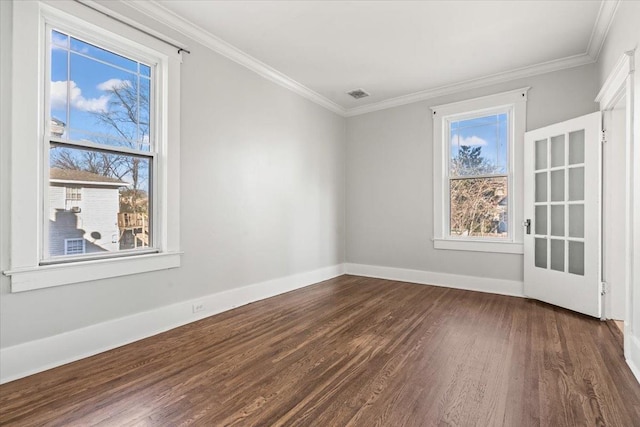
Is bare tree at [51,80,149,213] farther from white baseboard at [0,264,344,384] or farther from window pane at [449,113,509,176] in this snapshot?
window pane at [449,113,509,176]

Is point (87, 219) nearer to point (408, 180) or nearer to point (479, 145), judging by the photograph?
point (408, 180)

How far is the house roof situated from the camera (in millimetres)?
2379

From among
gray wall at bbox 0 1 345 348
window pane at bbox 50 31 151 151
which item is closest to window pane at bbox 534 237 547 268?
gray wall at bbox 0 1 345 348

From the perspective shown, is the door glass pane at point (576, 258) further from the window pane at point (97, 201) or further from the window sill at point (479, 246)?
the window pane at point (97, 201)

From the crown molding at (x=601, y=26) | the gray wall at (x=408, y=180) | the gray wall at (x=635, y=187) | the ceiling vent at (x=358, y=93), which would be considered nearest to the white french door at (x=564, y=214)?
the gray wall at (x=408, y=180)

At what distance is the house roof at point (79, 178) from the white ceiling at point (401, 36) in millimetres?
1573

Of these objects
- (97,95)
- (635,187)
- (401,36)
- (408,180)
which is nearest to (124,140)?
(97,95)

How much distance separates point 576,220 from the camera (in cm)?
350

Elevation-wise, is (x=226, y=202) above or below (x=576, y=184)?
below

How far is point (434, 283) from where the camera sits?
15.6 feet

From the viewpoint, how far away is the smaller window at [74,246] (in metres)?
2.44

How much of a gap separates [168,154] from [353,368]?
248cm

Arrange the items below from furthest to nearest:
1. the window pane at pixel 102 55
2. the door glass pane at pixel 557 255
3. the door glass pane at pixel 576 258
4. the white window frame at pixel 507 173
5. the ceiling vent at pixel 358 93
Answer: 1. the ceiling vent at pixel 358 93
2. the white window frame at pixel 507 173
3. the door glass pane at pixel 557 255
4. the door glass pane at pixel 576 258
5. the window pane at pixel 102 55

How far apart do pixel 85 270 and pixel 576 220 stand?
479 centimetres
